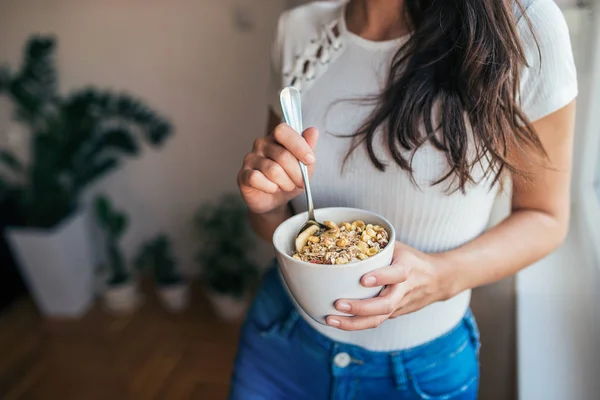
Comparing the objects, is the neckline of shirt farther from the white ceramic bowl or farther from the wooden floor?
the wooden floor

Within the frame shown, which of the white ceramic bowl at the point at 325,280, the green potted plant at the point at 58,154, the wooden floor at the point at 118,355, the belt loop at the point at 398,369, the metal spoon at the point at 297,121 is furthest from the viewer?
the green potted plant at the point at 58,154

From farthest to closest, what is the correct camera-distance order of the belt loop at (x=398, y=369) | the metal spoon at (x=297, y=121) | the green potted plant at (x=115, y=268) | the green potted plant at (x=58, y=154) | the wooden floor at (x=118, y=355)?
the green potted plant at (x=115, y=268)
the green potted plant at (x=58, y=154)
the wooden floor at (x=118, y=355)
the belt loop at (x=398, y=369)
the metal spoon at (x=297, y=121)

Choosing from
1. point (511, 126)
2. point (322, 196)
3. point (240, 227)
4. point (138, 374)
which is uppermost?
point (511, 126)

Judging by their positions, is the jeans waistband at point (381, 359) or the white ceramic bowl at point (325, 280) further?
the jeans waistband at point (381, 359)

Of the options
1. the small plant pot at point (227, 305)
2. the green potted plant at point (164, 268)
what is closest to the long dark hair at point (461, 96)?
the small plant pot at point (227, 305)

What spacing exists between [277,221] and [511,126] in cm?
37

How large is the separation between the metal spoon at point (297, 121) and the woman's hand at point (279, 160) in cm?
2

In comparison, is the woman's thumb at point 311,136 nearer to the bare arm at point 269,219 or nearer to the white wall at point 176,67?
the bare arm at point 269,219

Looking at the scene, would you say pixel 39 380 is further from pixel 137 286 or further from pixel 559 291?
pixel 559 291

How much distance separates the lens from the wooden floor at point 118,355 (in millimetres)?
1856

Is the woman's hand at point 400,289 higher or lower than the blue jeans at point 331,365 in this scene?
higher

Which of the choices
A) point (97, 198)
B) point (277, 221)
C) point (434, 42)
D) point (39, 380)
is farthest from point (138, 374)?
point (434, 42)

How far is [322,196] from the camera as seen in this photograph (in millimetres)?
784

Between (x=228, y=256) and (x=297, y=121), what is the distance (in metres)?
1.45
